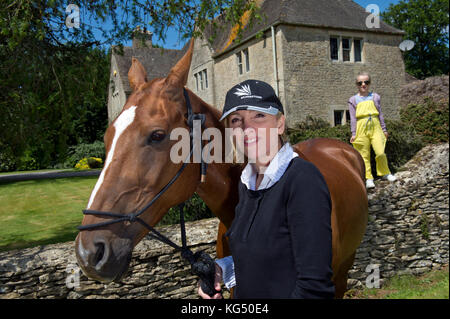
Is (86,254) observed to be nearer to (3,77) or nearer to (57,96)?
(57,96)

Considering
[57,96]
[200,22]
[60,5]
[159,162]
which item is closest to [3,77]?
[57,96]

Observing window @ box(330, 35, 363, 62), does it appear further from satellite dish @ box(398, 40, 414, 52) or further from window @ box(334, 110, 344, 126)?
window @ box(334, 110, 344, 126)

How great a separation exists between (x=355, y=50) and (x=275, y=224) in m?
23.9

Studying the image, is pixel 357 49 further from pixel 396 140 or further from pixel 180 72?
pixel 180 72

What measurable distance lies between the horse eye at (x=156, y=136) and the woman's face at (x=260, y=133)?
0.55 m

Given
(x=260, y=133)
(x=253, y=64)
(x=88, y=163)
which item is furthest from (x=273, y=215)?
(x=88, y=163)

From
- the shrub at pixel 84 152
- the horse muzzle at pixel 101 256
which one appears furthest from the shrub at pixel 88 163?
the horse muzzle at pixel 101 256

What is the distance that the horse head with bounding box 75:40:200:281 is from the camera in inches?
67.7

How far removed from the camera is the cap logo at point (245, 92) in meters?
1.65

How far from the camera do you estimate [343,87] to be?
855 inches

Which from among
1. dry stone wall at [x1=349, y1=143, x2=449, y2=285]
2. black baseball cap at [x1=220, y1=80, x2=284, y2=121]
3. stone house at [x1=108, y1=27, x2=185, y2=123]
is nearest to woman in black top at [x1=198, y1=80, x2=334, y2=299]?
black baseball cap at [x1=220, y1=80, x2=284, y2=121]

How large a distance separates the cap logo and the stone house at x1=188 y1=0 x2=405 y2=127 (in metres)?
18.3

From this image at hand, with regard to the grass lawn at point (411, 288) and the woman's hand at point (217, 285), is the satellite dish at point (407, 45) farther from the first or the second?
the woman's hand at point (217, 285)

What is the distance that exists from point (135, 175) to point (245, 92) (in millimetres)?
779
